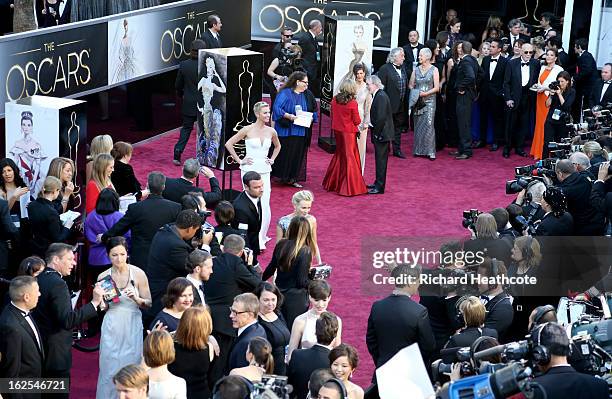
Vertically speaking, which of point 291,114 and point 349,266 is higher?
point 291,114

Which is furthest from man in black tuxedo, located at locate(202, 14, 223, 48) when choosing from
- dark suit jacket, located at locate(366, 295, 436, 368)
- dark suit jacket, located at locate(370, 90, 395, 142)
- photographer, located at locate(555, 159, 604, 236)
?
dark suit jacket, located at locate(366, 295, 436, 368)

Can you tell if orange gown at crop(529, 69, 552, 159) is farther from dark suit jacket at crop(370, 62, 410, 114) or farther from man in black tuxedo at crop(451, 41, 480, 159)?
dark suit jacket at crop(370, 62, 410, 114)

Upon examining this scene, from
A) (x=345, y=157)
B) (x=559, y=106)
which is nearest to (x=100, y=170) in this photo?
(x=345, y=157)

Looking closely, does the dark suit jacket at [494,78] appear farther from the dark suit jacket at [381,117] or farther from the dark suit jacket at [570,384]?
the dark suit jacket at [570,384]

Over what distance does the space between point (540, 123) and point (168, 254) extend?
348 inches

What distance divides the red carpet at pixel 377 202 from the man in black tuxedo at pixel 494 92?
404 mm

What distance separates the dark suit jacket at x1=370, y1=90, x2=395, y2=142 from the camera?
47.0 ft

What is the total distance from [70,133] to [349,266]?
348 cm

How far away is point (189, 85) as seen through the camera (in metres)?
15.1

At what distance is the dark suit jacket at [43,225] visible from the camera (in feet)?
30.9

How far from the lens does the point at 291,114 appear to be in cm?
1405

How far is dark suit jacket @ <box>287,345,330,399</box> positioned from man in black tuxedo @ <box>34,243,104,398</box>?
5.36 feet

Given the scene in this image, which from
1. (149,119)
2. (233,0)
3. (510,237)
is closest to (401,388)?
(510,237)

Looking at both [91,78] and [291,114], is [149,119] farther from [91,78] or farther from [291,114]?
[291,114]
